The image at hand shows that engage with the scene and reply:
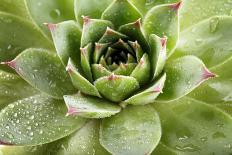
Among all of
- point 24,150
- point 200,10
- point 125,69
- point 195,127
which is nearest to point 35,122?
point 24,150

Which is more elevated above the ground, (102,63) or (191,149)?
(102,63)

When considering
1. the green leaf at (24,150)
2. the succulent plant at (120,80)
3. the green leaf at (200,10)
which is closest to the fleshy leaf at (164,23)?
the succulent plant at (120,80)

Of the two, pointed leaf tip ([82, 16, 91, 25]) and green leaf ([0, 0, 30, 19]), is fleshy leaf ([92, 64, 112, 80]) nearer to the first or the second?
pointed leaf tip ([82, 16, 91, 25])

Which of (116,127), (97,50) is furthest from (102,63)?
(116,127)

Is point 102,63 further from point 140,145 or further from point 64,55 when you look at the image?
point 140,145

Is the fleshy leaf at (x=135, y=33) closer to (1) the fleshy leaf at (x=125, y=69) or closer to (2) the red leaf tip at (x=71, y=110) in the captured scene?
(1) the fleshy leaf at (x=125, y=69)

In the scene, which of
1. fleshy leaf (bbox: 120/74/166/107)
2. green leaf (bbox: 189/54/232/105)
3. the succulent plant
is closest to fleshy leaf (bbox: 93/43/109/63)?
the succulent plant
